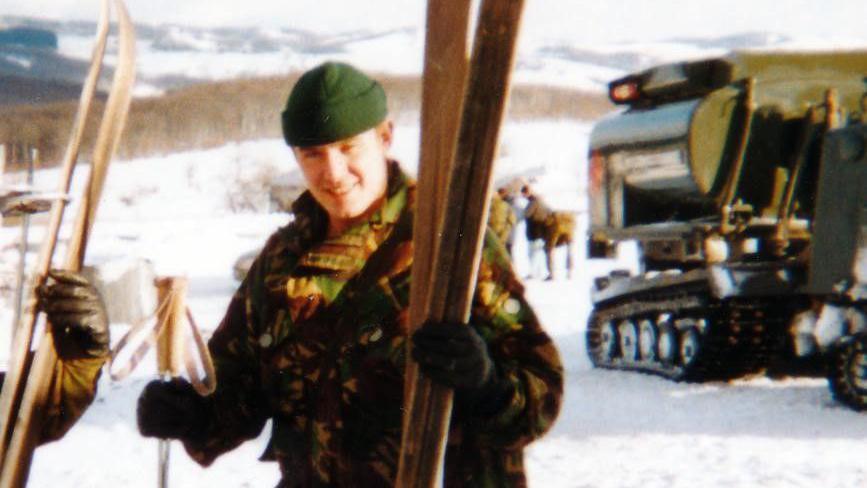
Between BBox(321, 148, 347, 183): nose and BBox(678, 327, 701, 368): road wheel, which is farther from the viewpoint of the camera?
BBox(678, 327, 701, 368): road wheel

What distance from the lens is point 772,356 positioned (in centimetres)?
956

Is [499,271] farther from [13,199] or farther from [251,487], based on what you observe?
[251,487]

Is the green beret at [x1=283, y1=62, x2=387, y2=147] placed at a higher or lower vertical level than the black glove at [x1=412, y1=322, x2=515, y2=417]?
higher

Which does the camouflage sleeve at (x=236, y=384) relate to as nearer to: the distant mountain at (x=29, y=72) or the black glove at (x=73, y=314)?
the black glove at (x=73, y=314)

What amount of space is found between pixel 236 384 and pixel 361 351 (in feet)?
1.01

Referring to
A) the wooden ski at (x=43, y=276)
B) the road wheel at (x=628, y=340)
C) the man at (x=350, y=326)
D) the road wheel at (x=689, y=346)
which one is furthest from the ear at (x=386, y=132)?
the road wheel at (x=628, y=340)

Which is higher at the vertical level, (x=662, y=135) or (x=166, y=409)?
(x=662, y=135)

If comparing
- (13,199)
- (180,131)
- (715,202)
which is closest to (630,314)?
(715,202)

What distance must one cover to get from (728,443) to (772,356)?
8.66 ft

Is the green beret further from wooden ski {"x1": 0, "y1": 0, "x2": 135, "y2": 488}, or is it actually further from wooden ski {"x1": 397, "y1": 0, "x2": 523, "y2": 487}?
wooden ski {"x1": 397, "y1": 0, "x2": 523, "y2": 487}

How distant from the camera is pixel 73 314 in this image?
2.11 metres

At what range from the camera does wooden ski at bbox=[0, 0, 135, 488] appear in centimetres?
209

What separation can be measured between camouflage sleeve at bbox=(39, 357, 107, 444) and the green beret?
51 centimetres

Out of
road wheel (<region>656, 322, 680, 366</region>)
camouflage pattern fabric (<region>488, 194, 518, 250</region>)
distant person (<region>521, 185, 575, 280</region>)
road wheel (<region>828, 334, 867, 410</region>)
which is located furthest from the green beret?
distant person (<region>521, 185, 575, 280</region>)
